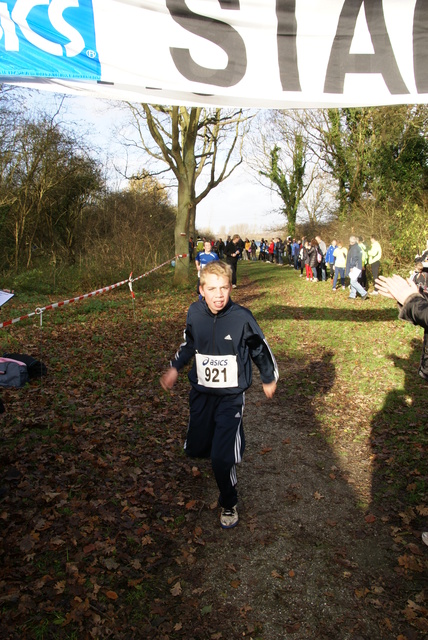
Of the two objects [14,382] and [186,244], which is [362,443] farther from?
[186,244]

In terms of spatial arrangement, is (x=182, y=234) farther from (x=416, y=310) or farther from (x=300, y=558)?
(x=416, y=310)

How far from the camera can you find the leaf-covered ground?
3.16m

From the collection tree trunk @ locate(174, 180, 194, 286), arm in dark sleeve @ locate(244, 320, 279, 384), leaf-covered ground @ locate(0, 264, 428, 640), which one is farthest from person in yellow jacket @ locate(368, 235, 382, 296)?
arm in dark sleeve @ locate(244, 320, 279, 384)

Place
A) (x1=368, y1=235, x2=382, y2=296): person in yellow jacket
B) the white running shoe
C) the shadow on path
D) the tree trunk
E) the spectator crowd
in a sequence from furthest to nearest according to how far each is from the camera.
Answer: the tree trunk, (x1=368, y1=235, x2=382, y2=296): person in yellow jacket, the spectator crowd, the white running shoe, the shadow on path

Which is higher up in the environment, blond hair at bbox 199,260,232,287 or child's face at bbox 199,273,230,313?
blond hair at bbox 199,260,232,287

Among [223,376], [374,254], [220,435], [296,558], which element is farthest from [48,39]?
[374,254]

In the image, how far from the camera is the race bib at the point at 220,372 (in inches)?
153

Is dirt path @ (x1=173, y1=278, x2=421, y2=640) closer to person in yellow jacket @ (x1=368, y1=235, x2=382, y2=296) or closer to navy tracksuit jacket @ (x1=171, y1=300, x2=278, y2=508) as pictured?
navy tracksuit jacket @ (x1=171, y1=300, x2=278, y2=508)

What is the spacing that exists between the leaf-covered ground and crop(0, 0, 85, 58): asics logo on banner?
3426 mm

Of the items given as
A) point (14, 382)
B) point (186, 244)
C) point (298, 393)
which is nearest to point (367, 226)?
point (186, 244)

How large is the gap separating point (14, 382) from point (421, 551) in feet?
16.4

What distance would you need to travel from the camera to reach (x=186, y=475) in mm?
4992

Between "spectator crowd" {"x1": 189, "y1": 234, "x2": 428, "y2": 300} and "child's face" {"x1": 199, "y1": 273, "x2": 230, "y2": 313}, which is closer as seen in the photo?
"child's face" {"x1": 199, "y1": 273, "x2": 230, "y2": 313}

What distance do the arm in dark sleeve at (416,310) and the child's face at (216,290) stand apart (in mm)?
1339
